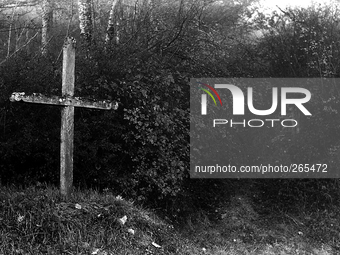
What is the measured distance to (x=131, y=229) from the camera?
17.5 feet

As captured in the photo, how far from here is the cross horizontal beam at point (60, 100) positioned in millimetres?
4789

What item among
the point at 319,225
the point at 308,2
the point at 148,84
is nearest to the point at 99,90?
the point at 148,84

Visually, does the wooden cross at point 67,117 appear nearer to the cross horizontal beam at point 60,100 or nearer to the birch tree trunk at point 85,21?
the cross horizontal beam at point 60,100

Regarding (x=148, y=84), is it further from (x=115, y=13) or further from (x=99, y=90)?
(x=115, y=13)

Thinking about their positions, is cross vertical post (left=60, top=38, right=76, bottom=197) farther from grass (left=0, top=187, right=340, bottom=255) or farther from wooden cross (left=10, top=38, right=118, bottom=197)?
grass (left=0, top=187, right=340, bottom=255)

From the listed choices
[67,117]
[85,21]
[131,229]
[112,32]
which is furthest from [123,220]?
[85,21]

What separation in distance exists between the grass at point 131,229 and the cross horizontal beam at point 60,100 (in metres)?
1.27

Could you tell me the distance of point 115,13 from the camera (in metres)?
8.80

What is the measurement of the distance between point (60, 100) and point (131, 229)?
205cm

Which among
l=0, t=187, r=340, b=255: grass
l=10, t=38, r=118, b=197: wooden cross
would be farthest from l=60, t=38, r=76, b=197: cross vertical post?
l=0, t=187, r=340, b=255: grass

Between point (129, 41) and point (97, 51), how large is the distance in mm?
716

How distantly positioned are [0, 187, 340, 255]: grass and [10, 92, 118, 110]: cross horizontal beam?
1268 mm

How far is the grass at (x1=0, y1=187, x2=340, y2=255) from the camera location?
464 cm

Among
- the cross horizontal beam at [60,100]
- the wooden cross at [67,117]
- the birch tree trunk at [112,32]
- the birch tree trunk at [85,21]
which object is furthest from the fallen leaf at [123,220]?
the birch tree trunk at [85,21]
